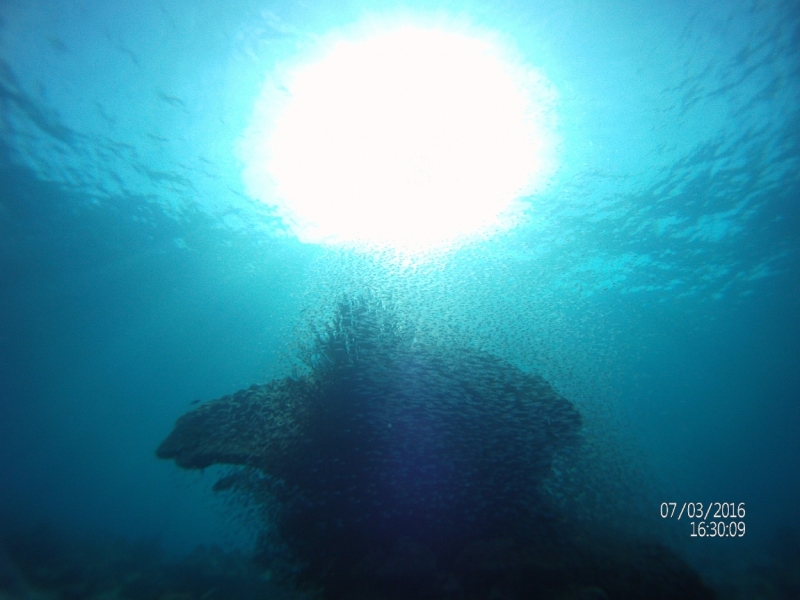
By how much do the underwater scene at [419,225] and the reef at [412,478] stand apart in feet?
0.20

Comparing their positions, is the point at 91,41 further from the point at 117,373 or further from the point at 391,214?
the point at 117,373

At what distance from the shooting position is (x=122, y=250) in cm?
2152

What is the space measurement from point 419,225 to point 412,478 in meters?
9.62

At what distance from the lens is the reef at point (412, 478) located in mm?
7773

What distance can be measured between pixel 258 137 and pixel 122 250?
14732 mm

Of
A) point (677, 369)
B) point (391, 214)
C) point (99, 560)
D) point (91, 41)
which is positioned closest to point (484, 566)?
point (391, 214)

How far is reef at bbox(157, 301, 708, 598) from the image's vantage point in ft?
25.5

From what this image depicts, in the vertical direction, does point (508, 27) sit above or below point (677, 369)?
below

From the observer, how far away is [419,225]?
1466 centimetres
